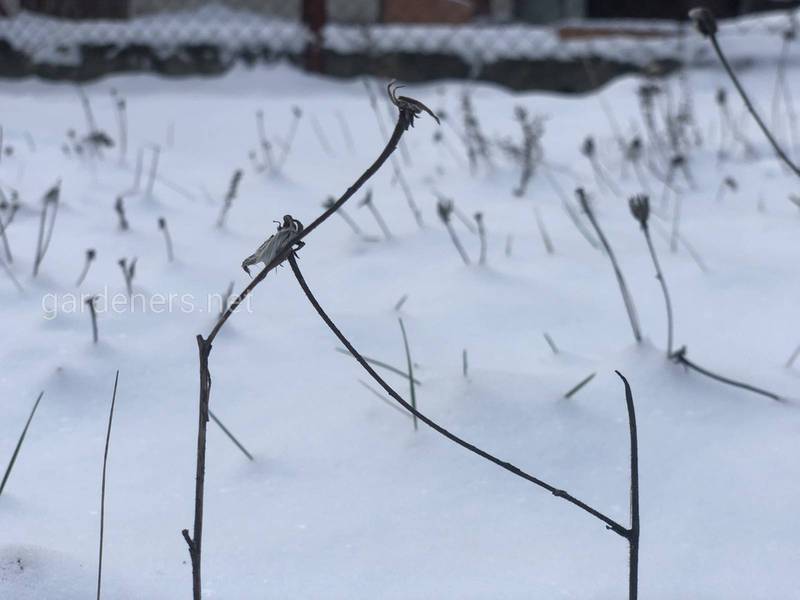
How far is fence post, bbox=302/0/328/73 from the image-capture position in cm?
573

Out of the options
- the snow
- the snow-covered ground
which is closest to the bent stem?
the snow-covered ground

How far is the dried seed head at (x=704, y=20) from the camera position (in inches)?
43.2

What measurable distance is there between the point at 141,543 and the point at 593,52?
5.11 meters

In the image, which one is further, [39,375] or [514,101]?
[514,101]

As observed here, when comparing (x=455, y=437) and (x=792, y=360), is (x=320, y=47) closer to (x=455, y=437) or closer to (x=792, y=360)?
(x=792, y=360)

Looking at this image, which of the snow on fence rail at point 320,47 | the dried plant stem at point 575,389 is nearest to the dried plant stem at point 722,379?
the dried plant stem at point 575,389

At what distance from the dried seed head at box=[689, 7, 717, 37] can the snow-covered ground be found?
1.56 feet

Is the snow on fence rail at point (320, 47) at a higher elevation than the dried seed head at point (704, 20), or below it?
below

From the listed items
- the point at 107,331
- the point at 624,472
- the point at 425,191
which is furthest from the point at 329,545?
the point at 425,191

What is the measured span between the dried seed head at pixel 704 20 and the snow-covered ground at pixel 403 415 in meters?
0.47

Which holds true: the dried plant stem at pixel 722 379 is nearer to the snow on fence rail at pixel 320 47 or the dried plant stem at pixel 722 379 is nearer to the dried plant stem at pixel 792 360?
the dried plant stem at pixel 792 360

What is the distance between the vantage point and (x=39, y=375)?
130cm

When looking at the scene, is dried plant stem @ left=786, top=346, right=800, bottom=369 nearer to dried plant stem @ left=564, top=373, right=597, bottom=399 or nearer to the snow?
dried plant stem @ left=564, top=373, right=597, bottom=399

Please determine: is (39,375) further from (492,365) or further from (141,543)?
(492,365)
